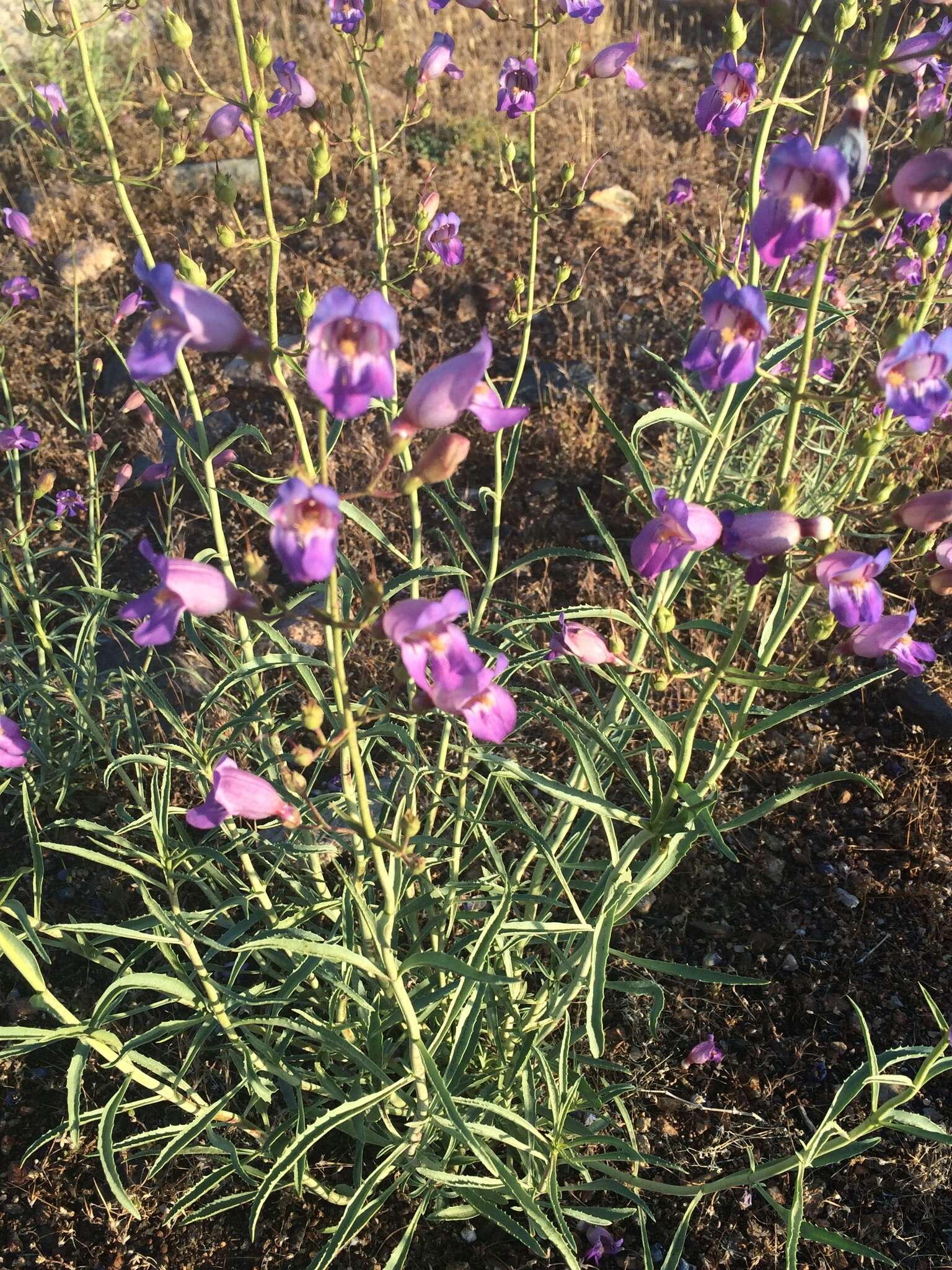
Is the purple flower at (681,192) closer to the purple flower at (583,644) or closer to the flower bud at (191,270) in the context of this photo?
the flower bud at (191,270)

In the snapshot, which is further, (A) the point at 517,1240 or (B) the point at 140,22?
(B) the point at 140,22

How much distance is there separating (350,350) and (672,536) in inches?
26.7

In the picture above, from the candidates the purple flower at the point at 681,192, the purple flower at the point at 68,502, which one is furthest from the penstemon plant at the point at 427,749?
the purple flower at the point at 681,192

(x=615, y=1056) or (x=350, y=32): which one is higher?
(x=350, y=32)

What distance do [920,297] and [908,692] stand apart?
6.91 feet

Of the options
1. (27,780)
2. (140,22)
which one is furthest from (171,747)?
(140,22)

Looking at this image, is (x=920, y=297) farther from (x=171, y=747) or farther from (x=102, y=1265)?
(x=102, y=1265)

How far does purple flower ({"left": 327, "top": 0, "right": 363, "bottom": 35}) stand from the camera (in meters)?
2.43

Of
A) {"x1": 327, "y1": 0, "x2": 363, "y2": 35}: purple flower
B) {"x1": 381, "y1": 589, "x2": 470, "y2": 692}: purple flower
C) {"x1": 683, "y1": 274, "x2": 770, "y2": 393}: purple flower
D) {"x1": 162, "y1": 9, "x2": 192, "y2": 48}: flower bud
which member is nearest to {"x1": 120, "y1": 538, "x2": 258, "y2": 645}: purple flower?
{"x1": 381, "y1": 589, "x2": 470, "y2": 692}: purple flower

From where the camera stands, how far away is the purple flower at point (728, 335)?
141 centimetres

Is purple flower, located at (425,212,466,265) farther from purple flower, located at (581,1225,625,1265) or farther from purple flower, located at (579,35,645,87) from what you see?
purple flower, located at (581,1225,625,1265)

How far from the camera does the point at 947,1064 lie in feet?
5.46

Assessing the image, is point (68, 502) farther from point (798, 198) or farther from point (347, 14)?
point (798, 198)

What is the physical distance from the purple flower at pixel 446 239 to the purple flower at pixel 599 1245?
109 inches
